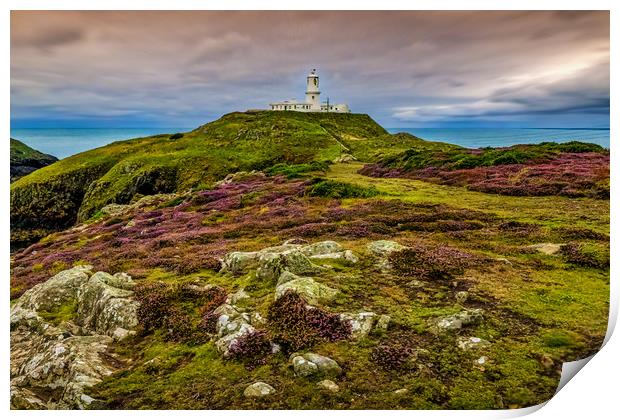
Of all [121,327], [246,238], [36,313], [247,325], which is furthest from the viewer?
[246,238]

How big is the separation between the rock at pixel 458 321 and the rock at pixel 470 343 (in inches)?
15.2

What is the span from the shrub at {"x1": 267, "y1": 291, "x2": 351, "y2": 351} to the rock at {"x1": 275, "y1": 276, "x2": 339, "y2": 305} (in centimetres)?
29

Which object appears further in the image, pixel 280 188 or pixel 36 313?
pixel 280 188

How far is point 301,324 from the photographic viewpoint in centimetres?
995

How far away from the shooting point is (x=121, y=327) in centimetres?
1155

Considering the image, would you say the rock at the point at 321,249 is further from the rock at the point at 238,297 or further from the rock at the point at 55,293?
the rock at the point at 55,293

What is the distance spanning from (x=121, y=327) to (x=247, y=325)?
4131mm

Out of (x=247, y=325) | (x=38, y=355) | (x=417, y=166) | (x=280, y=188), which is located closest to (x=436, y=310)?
(x=247, y=325)

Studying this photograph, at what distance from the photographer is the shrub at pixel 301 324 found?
949cm

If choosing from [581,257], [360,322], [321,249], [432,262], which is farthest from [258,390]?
[581,257]

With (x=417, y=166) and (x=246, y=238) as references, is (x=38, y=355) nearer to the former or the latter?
(x=246, y=238)

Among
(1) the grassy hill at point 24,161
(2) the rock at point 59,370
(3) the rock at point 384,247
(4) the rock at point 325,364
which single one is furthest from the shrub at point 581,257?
(1) the grassy hill at point 24,161

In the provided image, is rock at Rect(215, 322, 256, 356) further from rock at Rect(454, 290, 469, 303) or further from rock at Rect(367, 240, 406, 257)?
rock at Rect(367, 240, 406, 257)

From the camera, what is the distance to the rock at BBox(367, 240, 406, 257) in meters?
14.5
